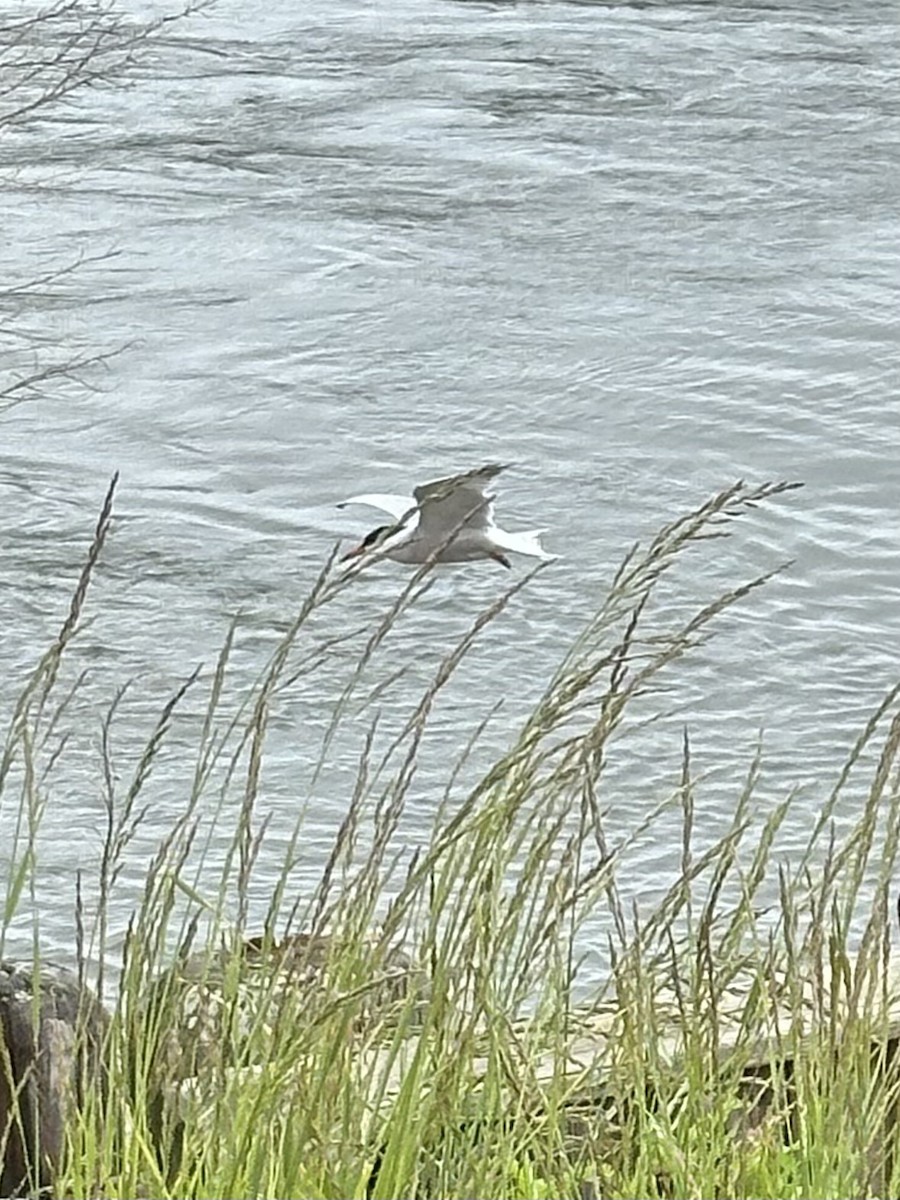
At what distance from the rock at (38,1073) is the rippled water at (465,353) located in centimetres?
184

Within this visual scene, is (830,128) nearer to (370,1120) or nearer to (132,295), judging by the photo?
(132,295)

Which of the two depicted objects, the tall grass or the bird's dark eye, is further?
the bird's dark eye

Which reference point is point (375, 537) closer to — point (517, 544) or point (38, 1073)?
point (38, 1073)

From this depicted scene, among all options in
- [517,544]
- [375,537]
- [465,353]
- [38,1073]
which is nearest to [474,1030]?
[38,1073]

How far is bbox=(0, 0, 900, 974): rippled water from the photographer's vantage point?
16.2 feet

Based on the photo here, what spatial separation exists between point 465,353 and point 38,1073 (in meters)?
5.02

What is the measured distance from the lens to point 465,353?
22.5ft

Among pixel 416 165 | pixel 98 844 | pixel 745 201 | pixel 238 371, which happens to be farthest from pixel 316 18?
pixel 98 844

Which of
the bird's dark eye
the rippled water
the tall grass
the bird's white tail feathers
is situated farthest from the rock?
the rippled water

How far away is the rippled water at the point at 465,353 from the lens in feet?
16.2

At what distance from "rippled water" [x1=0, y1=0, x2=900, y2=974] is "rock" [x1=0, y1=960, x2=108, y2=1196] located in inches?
72.4

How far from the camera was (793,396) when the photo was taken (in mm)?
6441

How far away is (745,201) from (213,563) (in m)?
3.30

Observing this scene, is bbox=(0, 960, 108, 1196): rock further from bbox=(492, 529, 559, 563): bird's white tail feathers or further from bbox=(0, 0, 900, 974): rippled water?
bbox=(0, 0, 900, 974): rippled water
